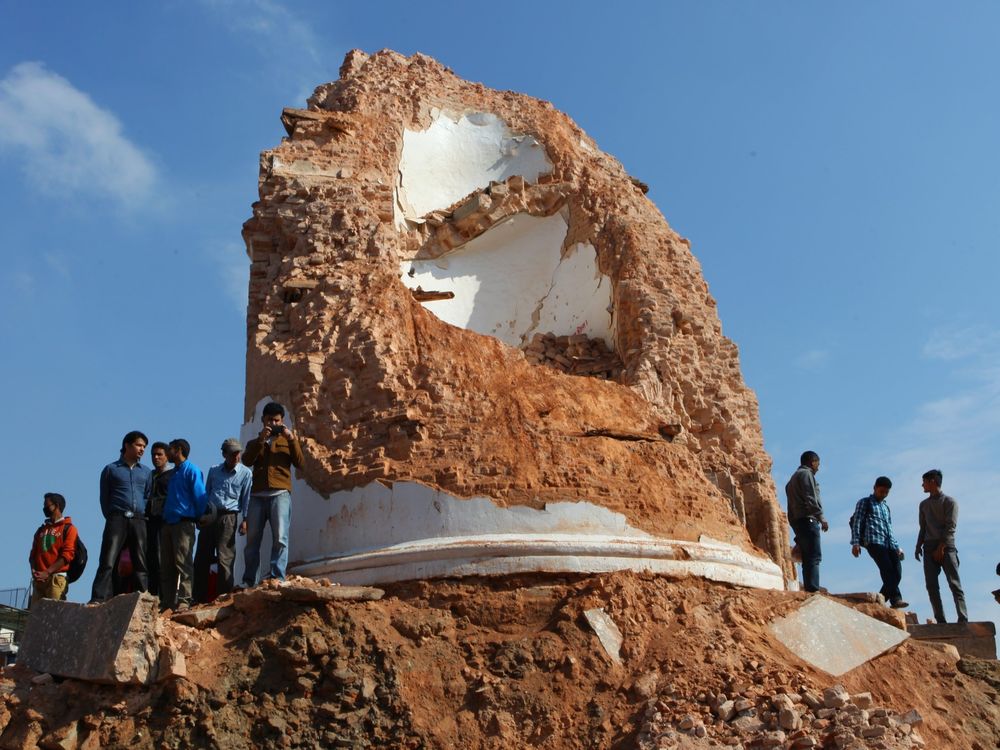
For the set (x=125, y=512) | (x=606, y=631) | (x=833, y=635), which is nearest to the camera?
(x=606, y=631)

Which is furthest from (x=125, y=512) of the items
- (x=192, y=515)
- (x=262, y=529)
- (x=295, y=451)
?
(x=295, y=451)

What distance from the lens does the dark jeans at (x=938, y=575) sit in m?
9.50

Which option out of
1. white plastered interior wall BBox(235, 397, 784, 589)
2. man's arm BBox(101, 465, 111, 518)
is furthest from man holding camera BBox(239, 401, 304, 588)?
man's arm BBox(101, 465, 111, 518)

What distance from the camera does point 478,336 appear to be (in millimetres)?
8906

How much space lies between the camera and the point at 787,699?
21.4 feet

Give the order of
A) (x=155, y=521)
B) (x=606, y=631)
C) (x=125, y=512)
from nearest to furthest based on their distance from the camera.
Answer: (x=606, y=631), (x=125, y=512), (x=155, y=521)

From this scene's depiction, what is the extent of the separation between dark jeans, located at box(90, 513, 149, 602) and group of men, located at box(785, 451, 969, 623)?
4.87 meters

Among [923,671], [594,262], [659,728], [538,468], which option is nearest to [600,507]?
[538,468]

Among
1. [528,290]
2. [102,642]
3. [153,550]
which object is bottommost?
[102,642]

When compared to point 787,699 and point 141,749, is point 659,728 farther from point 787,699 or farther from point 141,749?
point 141,749

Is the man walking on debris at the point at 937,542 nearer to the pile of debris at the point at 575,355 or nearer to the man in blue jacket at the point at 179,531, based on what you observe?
the pile of debris at the point at 575,355

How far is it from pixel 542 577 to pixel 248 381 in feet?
9.97

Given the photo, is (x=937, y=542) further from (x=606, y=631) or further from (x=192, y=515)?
(x=192, y=515)

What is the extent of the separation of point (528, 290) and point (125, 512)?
206 inches
